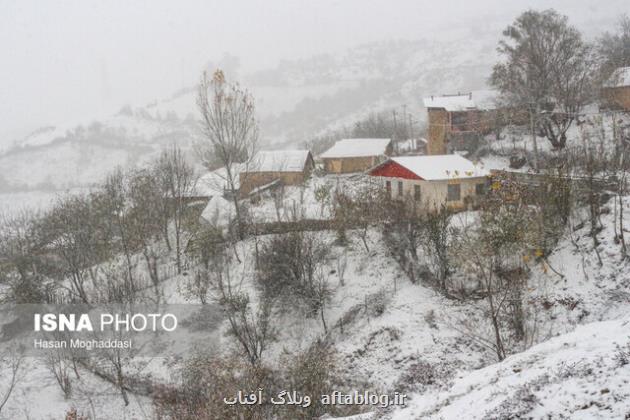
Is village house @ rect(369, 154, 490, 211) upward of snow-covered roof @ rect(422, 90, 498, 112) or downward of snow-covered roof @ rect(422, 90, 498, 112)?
downward

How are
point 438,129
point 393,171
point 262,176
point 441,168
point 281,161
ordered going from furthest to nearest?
point 281,161, point 438,129, point 262,176, point 393,171, point 441,168

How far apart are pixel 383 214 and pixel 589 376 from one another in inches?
689

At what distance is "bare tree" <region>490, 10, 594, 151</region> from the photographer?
3238cm

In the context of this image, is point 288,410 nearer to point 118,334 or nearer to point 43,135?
point 118,334

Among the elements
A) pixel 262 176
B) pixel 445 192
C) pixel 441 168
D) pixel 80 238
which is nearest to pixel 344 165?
pixel 262 176

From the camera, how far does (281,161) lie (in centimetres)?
4141

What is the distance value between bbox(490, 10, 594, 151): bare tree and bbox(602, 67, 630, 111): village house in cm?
218

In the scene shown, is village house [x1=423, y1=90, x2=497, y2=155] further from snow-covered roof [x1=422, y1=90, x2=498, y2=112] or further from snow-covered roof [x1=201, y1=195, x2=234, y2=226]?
snow-covered roof [x1=201, y1=195, x2=234, y2=226]

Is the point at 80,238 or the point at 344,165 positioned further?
the point at 344,165

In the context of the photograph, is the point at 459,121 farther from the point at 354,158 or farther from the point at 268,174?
the point at 268,174

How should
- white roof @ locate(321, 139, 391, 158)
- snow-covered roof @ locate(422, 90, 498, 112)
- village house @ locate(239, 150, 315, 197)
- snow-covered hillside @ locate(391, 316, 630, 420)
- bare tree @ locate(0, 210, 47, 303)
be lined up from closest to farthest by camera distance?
snow-covered hillside @ locate(391, 316, 630, 420), bare tree @ locate(0, 210, 47, 303), village house @ locate(239, 150, 315, 197), snow-covered roof @ locate(422, 90, 498, 112), white roof @ locate(321, 139, 391, 158)

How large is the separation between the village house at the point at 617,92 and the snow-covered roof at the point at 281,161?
81.3 feet

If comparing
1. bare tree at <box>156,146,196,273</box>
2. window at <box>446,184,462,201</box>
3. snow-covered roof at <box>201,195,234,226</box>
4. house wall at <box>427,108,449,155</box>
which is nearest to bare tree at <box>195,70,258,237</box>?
snow-covered roof at <box>201,195,234,226</box>

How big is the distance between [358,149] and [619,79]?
881 inches
